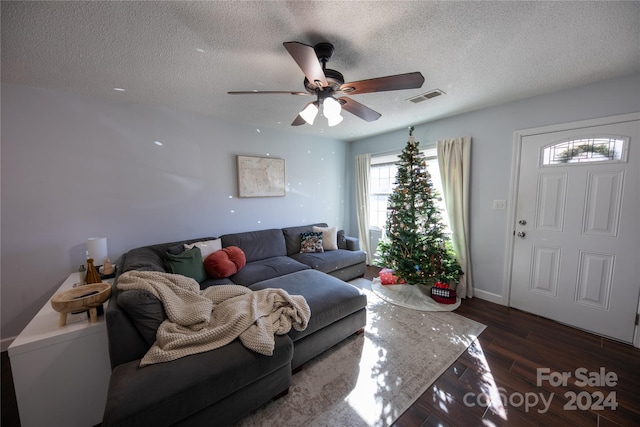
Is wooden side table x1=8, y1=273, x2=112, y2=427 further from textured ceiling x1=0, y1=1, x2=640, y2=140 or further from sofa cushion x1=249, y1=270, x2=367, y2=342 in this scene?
textured ceiling x1=0, y1=1, x2=640, y2=140

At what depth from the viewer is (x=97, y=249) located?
2209 mm

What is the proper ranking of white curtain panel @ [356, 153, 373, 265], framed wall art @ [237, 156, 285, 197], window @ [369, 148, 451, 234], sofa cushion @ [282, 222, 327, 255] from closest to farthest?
framed wall art @ [237, 156, 285, 197] → sofa cushion @ [282, 222, 327, 255] → window @ [369, 148, 451, 234] → white curtain panel @ [356, 153, 373, 265]

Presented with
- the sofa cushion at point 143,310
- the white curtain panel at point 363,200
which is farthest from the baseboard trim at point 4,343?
the white curtain panel at point 363,200

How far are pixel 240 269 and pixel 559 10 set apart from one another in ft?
11.0

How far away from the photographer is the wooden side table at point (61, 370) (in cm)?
131

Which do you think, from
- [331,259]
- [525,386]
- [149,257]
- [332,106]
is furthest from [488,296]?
[149,257]

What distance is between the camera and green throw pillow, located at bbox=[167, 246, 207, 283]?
7.85 ft

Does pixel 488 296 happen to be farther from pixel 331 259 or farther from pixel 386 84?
pixel 386 84

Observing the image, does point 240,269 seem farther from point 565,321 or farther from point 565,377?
point 565,321

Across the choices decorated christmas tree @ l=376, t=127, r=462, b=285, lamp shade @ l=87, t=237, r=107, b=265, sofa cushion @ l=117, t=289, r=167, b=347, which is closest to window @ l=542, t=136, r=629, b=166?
decorated christmas tree @ l=376, t=127, r=462, b=285

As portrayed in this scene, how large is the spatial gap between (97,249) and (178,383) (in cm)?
177

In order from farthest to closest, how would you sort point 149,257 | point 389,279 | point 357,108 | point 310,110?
point 389,279
point 149,257
point 357,108
point 310,110

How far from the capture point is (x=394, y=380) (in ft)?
5.91

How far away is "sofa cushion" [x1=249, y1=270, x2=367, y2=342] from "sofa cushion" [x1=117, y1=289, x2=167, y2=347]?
88 centimetres
